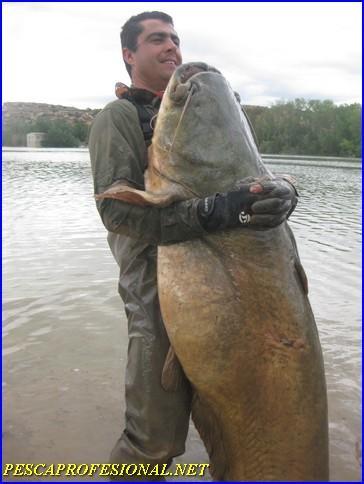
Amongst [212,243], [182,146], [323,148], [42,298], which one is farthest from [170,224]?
[323,148]

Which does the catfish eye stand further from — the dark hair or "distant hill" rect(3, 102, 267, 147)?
"distant hill" rect(3, 102, 267, 147)

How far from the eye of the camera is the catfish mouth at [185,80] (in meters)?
2.65

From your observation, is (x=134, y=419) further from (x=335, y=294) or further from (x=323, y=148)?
(x=323, y=148)

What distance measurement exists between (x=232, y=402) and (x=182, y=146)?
1.33 meters

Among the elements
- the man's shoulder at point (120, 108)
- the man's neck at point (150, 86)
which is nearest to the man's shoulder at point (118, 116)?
the man's shoulder at point (120, 108)

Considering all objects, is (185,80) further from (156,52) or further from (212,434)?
(212,434)

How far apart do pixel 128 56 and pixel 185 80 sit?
0.73m

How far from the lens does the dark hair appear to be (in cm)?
318

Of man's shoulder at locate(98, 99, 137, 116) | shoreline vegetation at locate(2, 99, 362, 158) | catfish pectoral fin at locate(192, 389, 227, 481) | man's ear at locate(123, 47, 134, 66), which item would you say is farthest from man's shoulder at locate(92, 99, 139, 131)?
shoreline vegetation at locate(2, 99, 362, 158)

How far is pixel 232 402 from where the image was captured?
2.63m

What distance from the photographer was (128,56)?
3271mm

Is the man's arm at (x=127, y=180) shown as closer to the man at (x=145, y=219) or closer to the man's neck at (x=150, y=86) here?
the man at (x=145, y=219)

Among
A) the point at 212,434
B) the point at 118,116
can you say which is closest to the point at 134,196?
the point at 118,116

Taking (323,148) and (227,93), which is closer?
(227,93)
